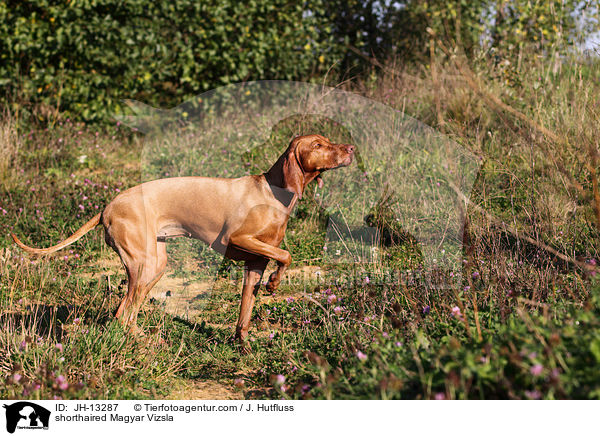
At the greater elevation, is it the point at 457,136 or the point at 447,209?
the point at 457,136

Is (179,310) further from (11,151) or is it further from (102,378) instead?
(11,151)

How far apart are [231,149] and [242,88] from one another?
2229 millimetres

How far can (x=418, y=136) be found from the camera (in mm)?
6473

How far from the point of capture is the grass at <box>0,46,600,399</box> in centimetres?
251

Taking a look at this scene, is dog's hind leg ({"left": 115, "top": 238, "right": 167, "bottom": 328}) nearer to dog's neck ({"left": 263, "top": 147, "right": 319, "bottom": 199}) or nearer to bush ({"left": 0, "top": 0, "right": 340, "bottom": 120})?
dog's neck ({"left": 263, "top": 147, "right": 319, "bottom": 199})

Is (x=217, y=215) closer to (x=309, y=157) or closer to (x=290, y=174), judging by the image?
(x=290, y=174)

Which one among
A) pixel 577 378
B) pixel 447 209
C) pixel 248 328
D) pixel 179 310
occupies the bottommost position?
pixel 179 310

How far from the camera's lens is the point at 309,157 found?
380 centimetres

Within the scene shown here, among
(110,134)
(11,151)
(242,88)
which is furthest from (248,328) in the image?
(242,88)
